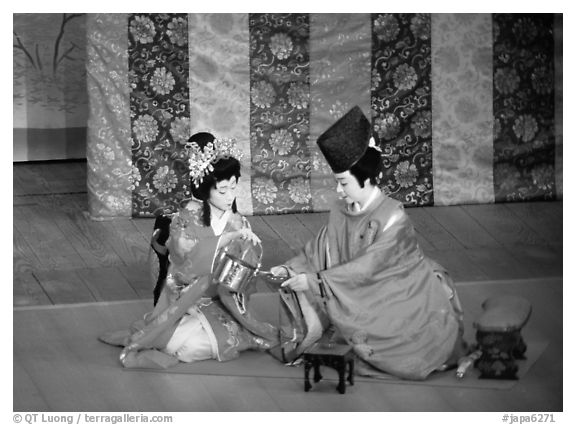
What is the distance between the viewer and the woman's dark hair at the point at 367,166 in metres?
5.38

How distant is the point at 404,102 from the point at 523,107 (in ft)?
2.28

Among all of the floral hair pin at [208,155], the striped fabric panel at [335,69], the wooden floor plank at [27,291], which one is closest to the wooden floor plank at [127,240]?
the wooden floor plank at [27,291]

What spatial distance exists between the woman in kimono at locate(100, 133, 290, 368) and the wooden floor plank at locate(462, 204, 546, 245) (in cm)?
212

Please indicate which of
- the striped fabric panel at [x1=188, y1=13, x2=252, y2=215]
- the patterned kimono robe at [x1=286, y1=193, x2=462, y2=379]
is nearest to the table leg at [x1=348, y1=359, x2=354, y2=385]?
the patterned kimono robe at [x1=286, y1=193, x2=462, y2=379]

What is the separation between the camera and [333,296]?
5422mm

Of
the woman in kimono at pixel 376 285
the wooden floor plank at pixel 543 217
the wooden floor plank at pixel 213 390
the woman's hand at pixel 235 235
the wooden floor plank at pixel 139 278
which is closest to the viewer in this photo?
the wooden floor plank at pixel 213 390

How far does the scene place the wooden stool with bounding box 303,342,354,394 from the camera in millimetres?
5219

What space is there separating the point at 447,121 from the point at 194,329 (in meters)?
2.81

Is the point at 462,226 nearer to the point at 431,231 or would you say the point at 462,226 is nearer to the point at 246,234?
the point at 431,231

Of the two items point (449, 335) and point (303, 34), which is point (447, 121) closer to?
point (303, 34)

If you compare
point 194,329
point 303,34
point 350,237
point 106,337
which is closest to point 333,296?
point 350,237

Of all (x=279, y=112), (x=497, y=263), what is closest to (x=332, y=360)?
(x=497, y=263)

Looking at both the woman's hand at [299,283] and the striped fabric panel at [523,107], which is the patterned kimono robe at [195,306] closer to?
the woman's hand at [299,283]

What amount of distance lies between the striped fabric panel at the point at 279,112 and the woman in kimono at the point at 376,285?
2338 millimetres
